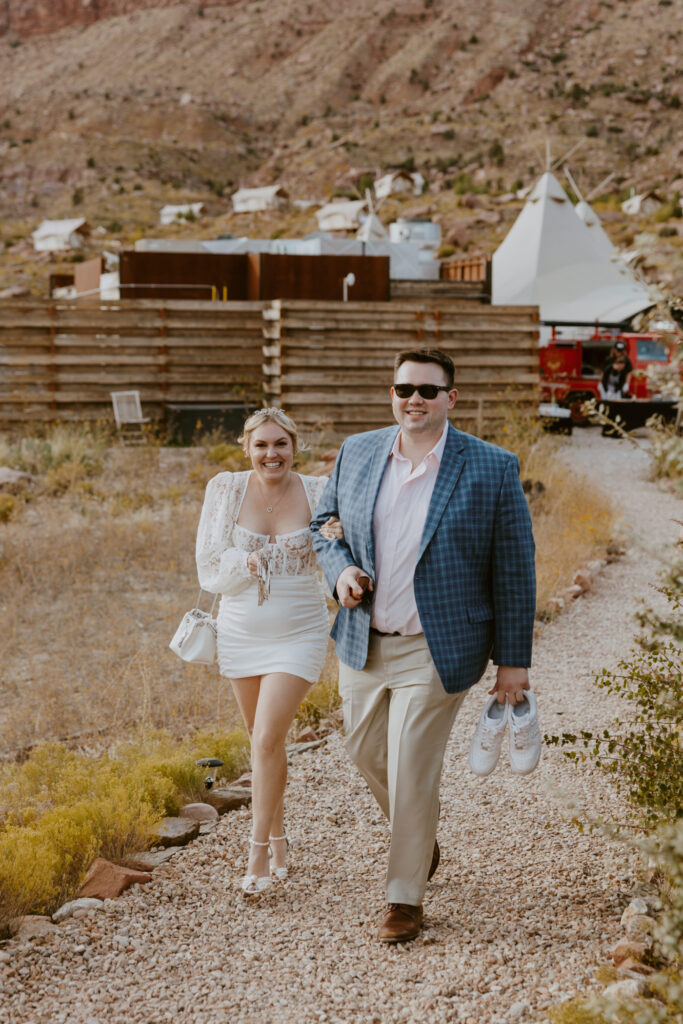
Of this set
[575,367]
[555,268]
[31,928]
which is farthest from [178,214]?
[31,928]

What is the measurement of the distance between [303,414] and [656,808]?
12.3m

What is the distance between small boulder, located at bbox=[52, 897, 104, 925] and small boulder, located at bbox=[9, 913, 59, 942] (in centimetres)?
4

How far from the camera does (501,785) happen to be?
16.2 feet

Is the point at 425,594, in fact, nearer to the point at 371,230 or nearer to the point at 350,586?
the point at 350,586

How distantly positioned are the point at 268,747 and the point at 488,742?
838 millimetres

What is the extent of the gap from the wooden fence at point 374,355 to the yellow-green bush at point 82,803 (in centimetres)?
975

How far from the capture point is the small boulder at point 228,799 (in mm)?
4926

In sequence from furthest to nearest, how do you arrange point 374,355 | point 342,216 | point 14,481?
point 342,216
point 374,355
point 14,481

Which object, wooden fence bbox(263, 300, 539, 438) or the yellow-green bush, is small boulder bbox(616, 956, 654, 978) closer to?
the yellow-green bush

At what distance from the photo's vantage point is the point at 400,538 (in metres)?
3.54

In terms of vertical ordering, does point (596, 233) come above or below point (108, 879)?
above

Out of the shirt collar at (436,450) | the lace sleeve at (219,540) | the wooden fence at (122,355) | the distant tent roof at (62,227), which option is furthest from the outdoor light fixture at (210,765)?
the distant tent roof at (62,227)

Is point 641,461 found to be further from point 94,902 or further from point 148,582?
Answer: point 94,902

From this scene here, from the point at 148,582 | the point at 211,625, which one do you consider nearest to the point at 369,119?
the point at 148,582
